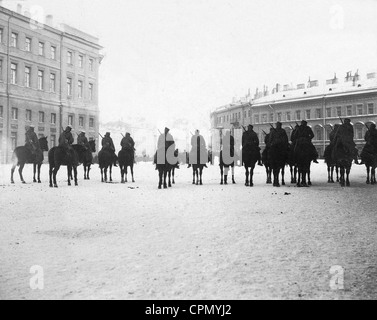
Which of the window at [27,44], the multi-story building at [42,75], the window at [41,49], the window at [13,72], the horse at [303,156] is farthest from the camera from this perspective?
the window at [41,49]

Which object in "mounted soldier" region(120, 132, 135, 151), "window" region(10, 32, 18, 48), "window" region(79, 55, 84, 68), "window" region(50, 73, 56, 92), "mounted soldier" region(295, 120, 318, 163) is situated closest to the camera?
"mounted soldier" region(295, 120, 318, 163)

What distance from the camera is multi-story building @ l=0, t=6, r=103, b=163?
18.4 meters

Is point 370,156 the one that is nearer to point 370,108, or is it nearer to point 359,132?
point 370,108

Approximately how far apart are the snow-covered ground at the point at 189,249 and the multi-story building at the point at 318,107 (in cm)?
3772

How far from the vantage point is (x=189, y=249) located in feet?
18.3

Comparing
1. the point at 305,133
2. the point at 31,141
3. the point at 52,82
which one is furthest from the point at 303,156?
the point at 52,82

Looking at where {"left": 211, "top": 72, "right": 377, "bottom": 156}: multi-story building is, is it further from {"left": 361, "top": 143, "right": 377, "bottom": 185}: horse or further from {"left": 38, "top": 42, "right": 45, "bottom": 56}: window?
{"left": 361, "top": 143, "right": 377, "bottom": 185}: horse

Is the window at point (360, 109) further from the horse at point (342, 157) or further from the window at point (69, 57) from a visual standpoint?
the horse at point (342, 157)

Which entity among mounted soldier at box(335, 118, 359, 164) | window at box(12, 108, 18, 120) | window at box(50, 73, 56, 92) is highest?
window at box(50, 73, 56, 92)

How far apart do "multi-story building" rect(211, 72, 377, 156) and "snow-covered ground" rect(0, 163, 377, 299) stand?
3772cm

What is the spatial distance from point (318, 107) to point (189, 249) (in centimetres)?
5888

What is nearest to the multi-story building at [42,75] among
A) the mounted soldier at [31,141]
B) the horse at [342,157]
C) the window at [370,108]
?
the mounted soldier at [31,141]

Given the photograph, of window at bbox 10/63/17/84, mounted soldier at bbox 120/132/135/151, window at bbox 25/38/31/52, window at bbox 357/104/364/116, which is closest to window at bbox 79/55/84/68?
window at bbox 25/38/31/52

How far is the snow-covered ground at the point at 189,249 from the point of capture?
4.00 metres
